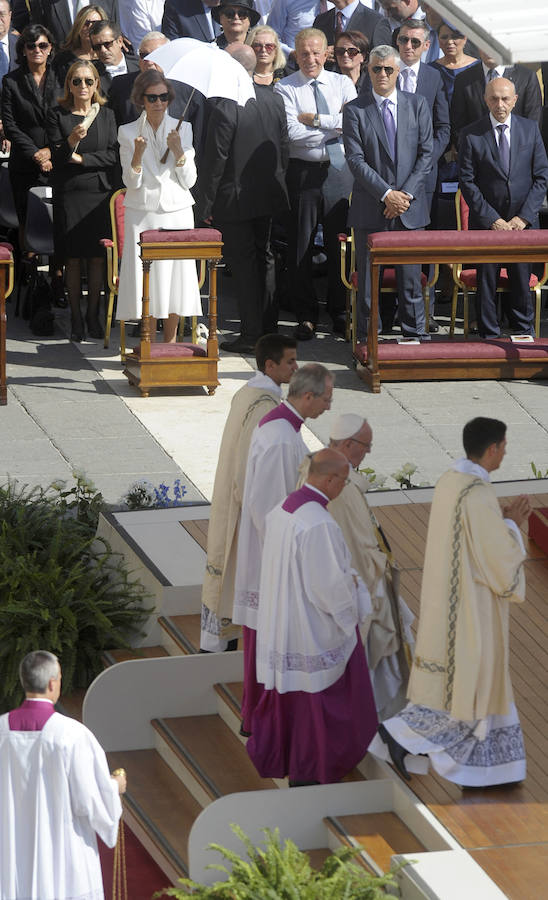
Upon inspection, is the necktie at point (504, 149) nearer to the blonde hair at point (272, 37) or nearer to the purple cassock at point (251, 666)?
the blonde hair at point (272, 37)

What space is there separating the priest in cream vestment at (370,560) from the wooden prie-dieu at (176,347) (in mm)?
6089

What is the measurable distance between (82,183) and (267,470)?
7.15 m

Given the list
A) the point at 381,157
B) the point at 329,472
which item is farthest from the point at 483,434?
the point at 381,157

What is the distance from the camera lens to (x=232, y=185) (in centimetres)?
1456

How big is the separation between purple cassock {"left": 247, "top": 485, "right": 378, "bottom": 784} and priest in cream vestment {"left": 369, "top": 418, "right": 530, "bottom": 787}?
183mm

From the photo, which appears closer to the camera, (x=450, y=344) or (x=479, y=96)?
(x=450, y=344)

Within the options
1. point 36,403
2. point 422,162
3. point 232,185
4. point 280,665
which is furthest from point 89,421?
point 280,665

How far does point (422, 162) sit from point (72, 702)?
6.85 m

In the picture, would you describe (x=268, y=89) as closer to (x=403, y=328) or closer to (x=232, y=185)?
(x=232, y=185)

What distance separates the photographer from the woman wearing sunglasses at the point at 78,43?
49.5 ft

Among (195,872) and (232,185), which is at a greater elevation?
(232,185)

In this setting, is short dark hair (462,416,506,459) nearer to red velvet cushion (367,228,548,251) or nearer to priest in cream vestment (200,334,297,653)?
priest in cream vestment (200,334,297,653)

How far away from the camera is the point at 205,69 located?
13.3 metres

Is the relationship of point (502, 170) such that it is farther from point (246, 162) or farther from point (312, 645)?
point (312, 645)
